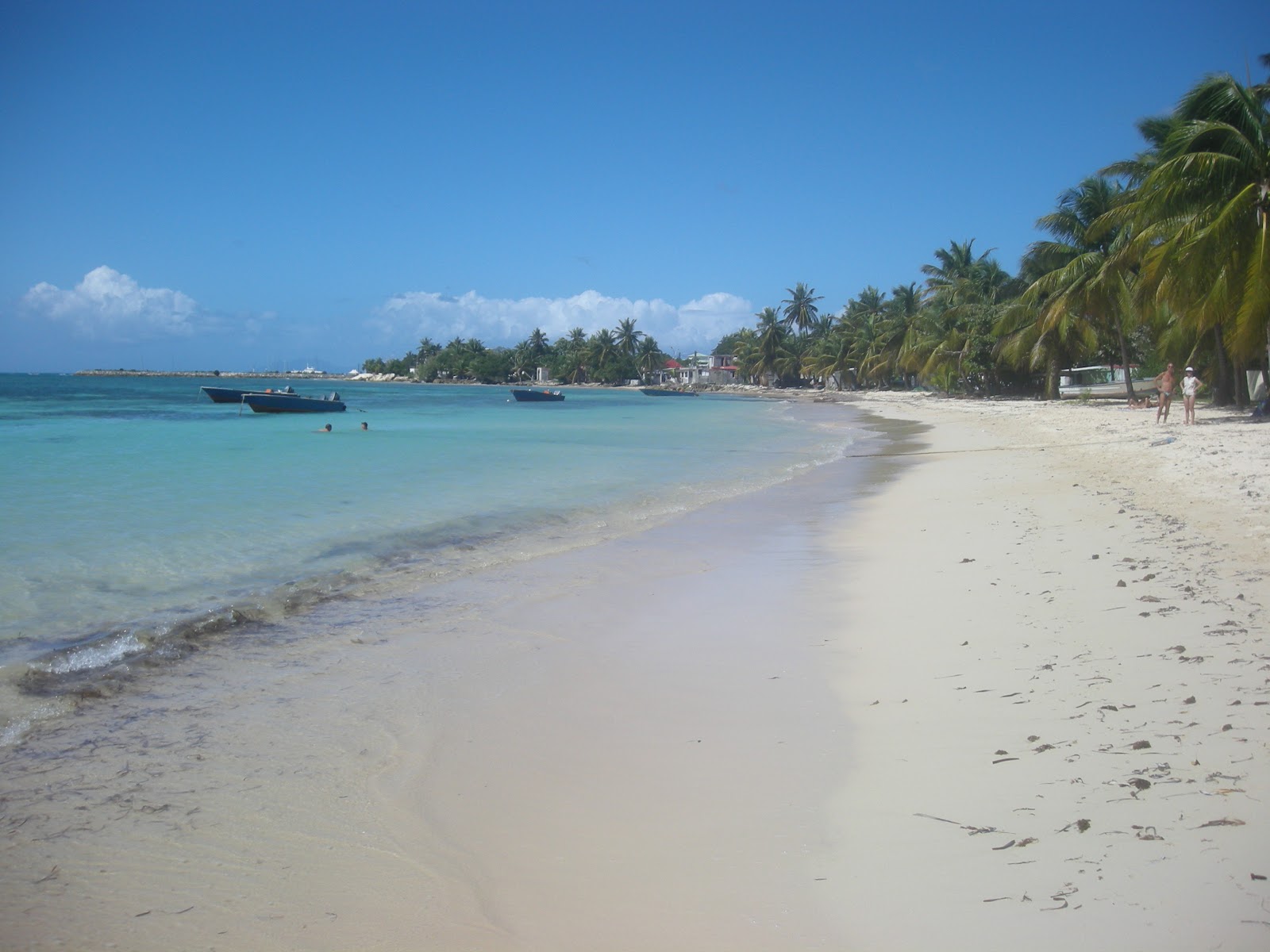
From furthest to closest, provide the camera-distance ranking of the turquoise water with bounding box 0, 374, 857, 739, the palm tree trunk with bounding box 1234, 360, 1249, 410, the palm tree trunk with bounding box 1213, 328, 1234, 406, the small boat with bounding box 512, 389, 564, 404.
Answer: the small boat with bounding box 512, 389, 564, 404
the palm tree trunk with bounding box 1213, 328, 1234, 406
the palm tree trunk with bounding box 1234, 360, 1249, 410
the turquoise water with bounding box 0, 374, 857, 739

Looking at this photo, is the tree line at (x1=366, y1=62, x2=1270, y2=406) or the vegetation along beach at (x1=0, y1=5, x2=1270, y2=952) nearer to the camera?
the vegetation along beach at (x1=0, y1=5, x2=1270, y2=952)

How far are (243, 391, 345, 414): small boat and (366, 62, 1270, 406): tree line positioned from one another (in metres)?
36.7

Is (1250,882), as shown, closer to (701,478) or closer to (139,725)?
(139,725)

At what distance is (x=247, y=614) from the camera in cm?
718

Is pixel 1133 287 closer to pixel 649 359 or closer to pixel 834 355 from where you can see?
pixel 834 355

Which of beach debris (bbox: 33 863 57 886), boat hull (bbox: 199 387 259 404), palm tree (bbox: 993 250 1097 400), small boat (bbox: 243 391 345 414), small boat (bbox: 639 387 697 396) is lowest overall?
beach debris (bbox: 33 863 57 886)

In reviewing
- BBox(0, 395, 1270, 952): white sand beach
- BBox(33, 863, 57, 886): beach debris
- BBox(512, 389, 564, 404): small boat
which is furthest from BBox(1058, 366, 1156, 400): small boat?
BBox(33, 863, 57, 886): beach debris

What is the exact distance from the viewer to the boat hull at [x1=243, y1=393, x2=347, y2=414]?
164ft

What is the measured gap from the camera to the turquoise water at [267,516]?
693 cm

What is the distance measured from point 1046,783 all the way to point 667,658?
270cm

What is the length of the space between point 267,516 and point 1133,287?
26.6 metres

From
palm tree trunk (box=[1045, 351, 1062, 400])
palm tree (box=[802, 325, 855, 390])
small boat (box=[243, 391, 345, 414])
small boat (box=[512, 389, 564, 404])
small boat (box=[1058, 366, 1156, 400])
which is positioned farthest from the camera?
palm tree (box=[802, 325, 855, 390])

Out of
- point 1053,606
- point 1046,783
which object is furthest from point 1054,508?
point 1046,783

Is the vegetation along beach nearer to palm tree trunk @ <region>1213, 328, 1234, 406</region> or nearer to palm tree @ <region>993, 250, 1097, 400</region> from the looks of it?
palm tree trunk @ <region>1213, 328, 1234, 406</region>
